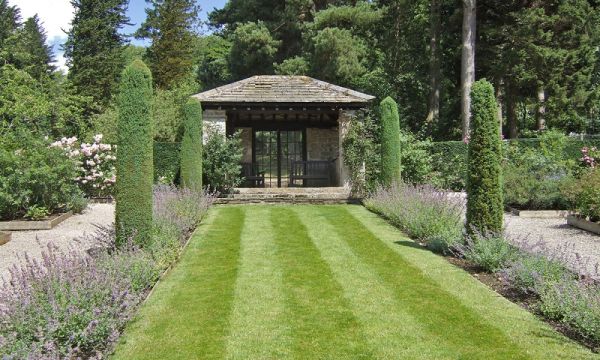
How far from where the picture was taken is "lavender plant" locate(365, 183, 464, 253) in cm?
974

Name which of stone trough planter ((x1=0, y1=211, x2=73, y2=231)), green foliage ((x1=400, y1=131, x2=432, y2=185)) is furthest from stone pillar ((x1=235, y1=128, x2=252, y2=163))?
stone trough planter ((x1=0, y1=211, x2=73, y2=231))

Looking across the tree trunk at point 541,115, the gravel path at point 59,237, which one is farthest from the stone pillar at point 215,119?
the tree trunk at point 541,115

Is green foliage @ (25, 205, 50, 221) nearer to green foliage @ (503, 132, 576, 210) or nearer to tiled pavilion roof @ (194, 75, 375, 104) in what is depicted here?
tiled pavilion roof @ (194, 75, 375, 104)

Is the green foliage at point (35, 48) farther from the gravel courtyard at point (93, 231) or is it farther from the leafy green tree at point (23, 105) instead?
the gravel courtyard at point (93, 231)

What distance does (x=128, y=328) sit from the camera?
5789 millimetres

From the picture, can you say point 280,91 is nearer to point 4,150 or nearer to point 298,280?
point 4,150

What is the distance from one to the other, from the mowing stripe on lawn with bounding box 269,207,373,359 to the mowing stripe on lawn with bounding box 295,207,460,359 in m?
0.12

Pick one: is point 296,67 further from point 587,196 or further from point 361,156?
point 587,196

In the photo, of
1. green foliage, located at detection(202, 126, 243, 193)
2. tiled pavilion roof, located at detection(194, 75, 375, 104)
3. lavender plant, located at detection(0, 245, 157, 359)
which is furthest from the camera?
tiled pavilion roof, located at detection(194, 75, 375, 104)

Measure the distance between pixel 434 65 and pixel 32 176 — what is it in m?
19.4

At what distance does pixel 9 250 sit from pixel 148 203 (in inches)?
147

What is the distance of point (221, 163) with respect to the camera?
17.9 m

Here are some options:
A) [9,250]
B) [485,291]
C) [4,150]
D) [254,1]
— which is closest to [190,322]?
[485,291]

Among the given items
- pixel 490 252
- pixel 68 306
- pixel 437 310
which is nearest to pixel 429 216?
pixel 490 252
